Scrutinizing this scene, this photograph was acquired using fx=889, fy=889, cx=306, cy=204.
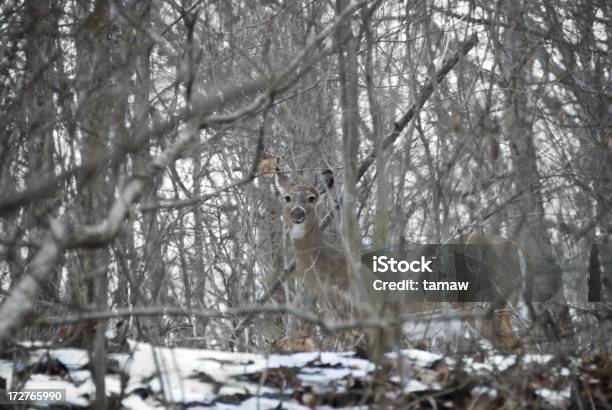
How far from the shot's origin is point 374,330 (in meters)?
5.16

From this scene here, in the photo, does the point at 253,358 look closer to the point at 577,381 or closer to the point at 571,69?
the point at 577,381

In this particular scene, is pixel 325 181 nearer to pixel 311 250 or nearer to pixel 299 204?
pixel 311 250

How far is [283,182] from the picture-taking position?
1051 cm

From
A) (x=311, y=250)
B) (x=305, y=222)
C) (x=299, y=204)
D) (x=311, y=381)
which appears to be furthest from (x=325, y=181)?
(x=311, y=381)

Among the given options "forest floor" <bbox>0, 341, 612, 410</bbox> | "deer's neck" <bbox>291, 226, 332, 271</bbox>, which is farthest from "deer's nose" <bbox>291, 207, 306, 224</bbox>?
"forest floor" <bbox>0, 341, 612, 410</bbox>

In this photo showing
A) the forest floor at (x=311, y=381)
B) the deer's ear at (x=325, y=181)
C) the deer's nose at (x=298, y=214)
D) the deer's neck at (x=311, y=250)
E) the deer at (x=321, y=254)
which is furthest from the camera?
the deer's nose at (x=298, y=214)

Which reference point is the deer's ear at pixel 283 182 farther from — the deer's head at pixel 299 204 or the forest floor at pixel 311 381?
the forest floor at pixel 311 381

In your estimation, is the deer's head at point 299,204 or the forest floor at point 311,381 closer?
the forest floor at point 311,381

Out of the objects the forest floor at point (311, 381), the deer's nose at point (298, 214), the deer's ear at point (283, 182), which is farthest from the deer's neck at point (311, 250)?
the forest floor at point (311, 381)

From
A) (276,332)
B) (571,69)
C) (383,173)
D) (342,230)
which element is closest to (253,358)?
(342,230)

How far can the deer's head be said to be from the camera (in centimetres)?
1046

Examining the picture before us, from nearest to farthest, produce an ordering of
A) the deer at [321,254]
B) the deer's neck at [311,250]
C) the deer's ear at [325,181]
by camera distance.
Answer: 1. the deer at [321,254]
2. the deer's ear at [325,181]
3. the deer's neck at [311,250]

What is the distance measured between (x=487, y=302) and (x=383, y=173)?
3.12 meters

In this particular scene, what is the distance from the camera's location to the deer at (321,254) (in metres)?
8.98
